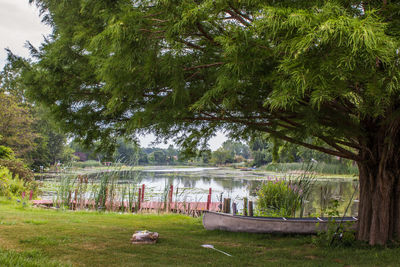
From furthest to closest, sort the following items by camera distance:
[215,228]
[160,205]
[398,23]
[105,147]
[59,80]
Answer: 1. [160,205]
2. [215,228]
3. [105,147]
4. [59,80]
5. [398,23]

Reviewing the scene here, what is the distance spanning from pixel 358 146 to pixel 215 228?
117 inches

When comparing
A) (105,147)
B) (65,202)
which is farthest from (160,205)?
(105,147)

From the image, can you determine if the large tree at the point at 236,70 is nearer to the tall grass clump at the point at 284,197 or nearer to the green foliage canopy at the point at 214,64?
the green foliage canopy at the point at 214,64

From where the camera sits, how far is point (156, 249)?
4.79 m

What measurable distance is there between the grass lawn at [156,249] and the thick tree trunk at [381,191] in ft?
1.19

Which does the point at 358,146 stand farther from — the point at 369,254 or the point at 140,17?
the point at 140,17

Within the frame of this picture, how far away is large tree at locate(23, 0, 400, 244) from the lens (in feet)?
6.88

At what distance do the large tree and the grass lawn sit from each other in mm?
919

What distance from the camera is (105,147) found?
17.6ft

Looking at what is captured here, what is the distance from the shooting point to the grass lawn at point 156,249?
4070mm

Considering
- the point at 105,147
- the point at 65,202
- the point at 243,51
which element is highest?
the point at 243,51

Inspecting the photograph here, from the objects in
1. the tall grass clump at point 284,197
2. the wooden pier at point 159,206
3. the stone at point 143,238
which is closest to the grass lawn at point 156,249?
the stone at point 143,238

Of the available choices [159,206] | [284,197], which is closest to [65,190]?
[159,206]

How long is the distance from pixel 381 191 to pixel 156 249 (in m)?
3.39
